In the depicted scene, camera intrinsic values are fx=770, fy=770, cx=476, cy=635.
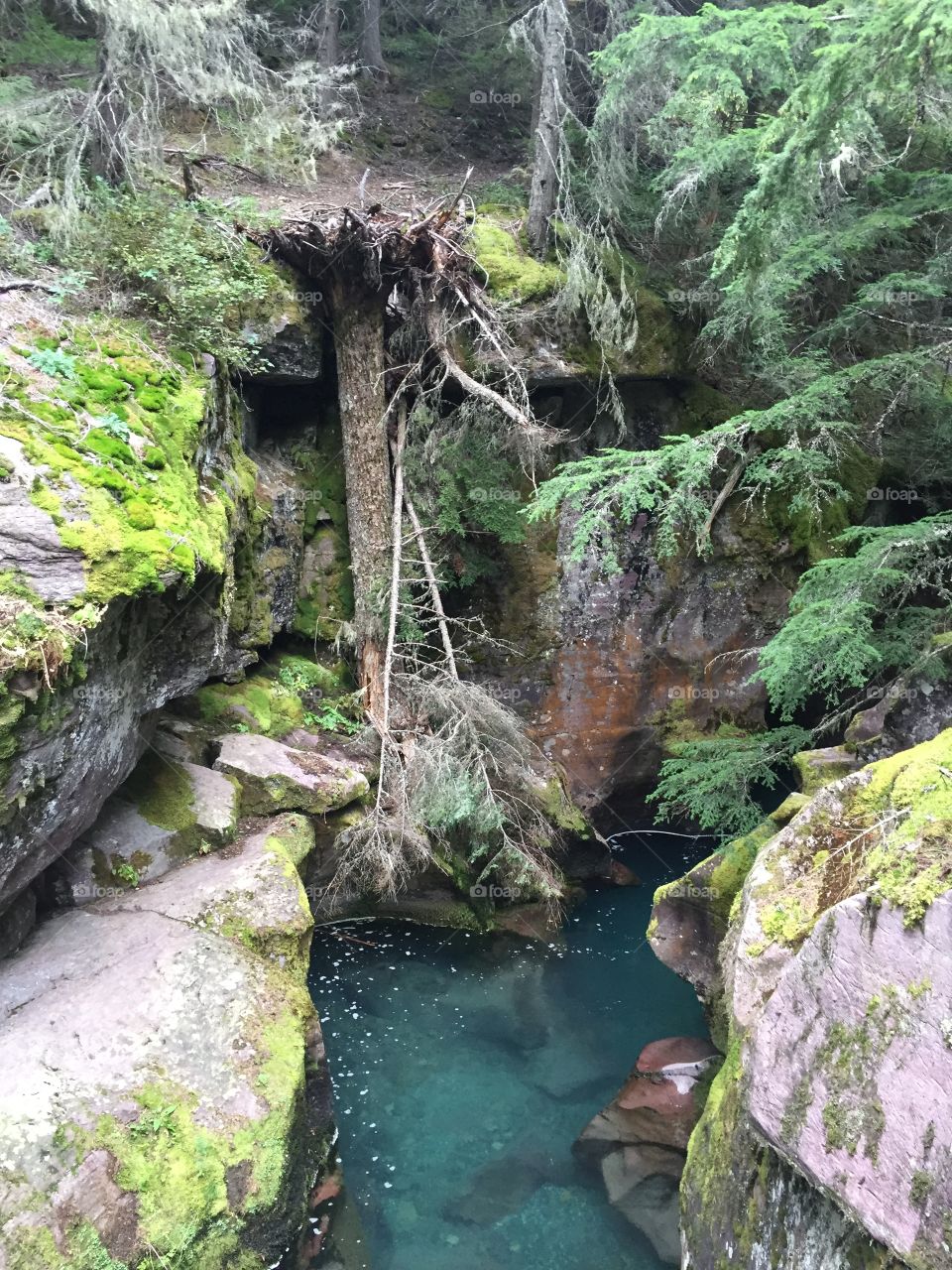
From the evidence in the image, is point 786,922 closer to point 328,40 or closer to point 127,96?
point 127,96

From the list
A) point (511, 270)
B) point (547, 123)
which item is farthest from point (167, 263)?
point (547, 123)

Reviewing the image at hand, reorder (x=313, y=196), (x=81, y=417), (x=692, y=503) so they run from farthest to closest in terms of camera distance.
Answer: (x=313, y=196) → (x=692, y=503) → (x=81, y=417)

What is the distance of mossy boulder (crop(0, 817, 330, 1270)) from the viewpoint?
4.18m

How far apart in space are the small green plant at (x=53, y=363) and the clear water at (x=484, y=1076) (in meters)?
6.00

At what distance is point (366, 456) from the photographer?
9539 mm

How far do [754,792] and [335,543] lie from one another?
7.12 meters

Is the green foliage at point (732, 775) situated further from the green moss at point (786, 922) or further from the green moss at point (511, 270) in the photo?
the green moss at point (511, 270)

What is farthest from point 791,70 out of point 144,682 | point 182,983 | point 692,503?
point 182,983

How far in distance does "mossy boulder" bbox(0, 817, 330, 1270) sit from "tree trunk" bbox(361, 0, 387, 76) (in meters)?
15.0

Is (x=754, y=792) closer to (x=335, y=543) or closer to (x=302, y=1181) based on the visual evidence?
(x=335, y=543)

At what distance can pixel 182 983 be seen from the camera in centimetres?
Result: 528
